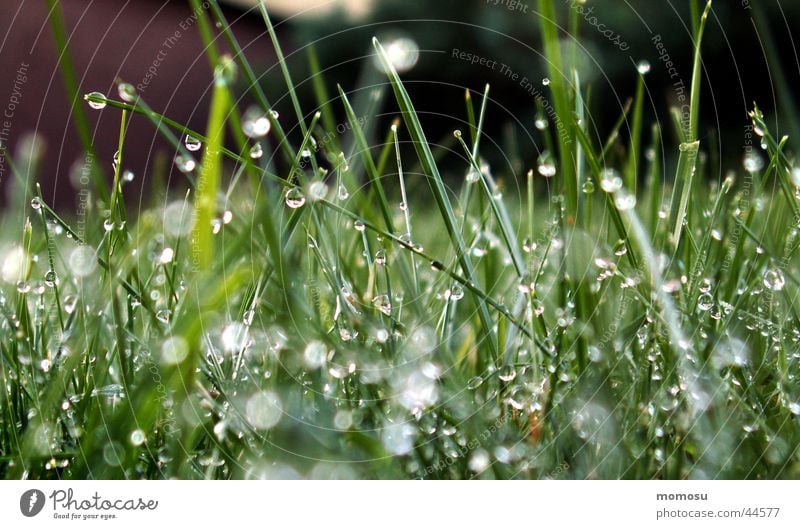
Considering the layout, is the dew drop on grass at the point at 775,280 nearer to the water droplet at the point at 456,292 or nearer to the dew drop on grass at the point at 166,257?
the water droplet at the point at 456,292

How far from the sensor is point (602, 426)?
34cm

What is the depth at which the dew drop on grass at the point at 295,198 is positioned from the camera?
40 cm

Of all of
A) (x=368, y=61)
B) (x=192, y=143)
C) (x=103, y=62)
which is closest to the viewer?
(x=192, y=143)

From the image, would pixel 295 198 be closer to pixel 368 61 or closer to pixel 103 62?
pixel 103 62

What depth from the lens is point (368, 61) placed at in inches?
42.3

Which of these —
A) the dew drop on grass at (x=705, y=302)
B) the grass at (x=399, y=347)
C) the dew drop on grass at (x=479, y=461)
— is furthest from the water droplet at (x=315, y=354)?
the dew drop on grass at (x=705, y=302)

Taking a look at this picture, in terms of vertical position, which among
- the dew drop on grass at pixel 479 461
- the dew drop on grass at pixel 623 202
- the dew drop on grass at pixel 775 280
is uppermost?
the dew drop on grass at pixel 623 202

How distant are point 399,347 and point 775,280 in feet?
0.80

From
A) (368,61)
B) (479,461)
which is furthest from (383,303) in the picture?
(368,61)

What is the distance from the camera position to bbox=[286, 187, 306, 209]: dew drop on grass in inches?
15.8

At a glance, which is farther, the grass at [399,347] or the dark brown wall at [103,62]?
the dark brown wall at [103,62]
